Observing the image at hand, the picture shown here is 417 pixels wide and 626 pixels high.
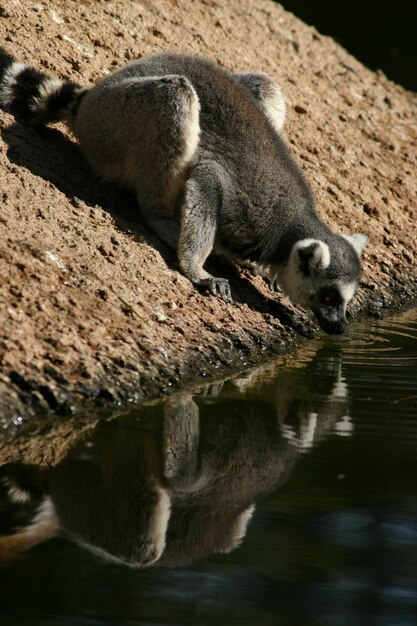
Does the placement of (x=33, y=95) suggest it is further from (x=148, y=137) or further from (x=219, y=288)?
(x=219, y=288)

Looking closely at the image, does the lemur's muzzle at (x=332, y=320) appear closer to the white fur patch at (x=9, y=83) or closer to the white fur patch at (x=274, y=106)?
the white fur patch at (x=274, y=106)

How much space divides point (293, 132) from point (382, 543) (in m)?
7.25

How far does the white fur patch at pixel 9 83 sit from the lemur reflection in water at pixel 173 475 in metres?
3.03

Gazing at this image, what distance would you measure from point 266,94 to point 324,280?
6.52 feet

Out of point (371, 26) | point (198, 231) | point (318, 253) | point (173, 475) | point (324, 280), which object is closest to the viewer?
point (173, 475)

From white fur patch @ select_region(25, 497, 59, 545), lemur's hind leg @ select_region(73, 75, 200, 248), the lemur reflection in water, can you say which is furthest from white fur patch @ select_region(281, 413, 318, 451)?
lemur's hind leg @ select_region(73, 75, 200, 248)

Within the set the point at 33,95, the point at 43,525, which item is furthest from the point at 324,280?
the point at 43,525

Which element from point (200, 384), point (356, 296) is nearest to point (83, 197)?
point (200, 384)

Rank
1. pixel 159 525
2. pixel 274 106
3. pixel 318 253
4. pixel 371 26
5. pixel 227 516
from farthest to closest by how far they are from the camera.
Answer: pixel 371 26 → pixel 274 106 → pixel 318 253 → pixel 227 516 → pixel 159 525

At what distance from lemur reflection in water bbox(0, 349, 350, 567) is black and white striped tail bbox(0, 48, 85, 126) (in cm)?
284

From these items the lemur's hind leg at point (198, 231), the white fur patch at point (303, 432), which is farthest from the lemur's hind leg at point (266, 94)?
the white fur patch at point (303, 432)

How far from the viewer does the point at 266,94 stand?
962 centimetres

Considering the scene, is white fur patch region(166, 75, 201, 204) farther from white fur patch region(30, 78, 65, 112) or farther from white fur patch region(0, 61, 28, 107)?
white fur patch region(0, 61, 28, 107)

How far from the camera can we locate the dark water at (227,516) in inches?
158
